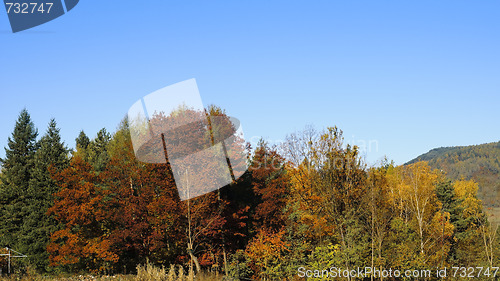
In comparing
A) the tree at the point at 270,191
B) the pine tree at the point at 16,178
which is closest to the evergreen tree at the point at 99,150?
the pine tree at the point at 16,178

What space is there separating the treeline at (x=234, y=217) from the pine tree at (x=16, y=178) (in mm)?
102

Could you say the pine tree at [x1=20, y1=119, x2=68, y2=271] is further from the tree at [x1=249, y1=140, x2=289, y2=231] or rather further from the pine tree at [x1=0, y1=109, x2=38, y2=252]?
the tree at [x1=249, y1=140, x2=289, y2=231]

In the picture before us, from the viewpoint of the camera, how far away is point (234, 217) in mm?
30047

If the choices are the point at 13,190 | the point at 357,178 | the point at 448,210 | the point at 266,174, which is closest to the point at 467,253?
the point at 448,210

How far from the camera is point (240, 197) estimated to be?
3569cm

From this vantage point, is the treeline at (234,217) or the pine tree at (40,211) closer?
the treeline at (234,217)

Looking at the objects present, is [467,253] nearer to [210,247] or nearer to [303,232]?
[303,232]

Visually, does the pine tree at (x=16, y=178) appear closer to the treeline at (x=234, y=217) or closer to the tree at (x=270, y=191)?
the treeline at (x=234, y=217)

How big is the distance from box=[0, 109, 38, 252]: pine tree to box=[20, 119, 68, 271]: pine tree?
939 mm

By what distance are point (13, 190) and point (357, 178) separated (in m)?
32.2

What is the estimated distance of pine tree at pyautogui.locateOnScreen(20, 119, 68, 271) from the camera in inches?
1416

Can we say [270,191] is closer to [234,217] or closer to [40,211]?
[234,217]

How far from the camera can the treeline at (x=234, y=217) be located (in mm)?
22781

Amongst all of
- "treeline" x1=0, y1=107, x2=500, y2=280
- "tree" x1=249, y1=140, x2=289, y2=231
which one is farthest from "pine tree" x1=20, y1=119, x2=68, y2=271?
"tree" x1=249, y1=140, x2=289, y2=231
